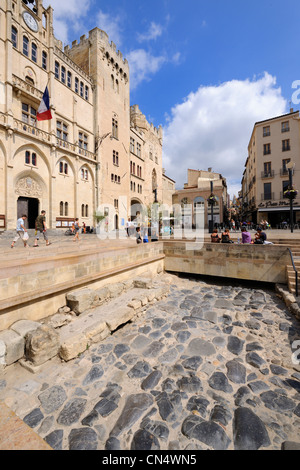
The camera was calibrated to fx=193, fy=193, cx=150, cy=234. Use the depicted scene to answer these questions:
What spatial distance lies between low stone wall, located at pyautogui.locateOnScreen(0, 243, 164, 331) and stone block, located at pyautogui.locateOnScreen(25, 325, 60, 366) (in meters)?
0.87

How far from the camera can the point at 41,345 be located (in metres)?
3.67

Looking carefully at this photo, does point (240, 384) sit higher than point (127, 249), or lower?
lower

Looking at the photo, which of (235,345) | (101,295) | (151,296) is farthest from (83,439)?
(151,296)

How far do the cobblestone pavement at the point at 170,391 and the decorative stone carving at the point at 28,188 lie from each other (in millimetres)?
14829

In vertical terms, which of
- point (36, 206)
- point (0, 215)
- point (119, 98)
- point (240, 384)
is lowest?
point (240, 384)

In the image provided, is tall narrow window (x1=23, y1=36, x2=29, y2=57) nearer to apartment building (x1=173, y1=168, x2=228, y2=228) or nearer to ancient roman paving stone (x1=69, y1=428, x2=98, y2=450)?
ancient roman paving stone (x1=69, y1=428, x2=98, y2=450)

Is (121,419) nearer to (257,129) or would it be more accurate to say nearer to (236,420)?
(236,420)

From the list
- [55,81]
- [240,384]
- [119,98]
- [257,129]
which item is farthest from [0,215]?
[257,129]

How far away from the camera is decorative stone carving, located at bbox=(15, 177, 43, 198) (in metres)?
15.1

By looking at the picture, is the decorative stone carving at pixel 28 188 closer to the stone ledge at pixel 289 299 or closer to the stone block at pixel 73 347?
the stone block at pixel 73 347

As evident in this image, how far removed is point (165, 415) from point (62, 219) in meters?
18.2

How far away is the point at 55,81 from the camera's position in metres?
17.7

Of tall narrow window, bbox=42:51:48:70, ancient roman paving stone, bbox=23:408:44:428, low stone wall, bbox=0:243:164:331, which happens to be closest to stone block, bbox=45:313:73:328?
low stone wall, bbox=0:243:164:331

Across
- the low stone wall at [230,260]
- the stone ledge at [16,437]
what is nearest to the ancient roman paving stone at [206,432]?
the stone ledge at [16,437]
